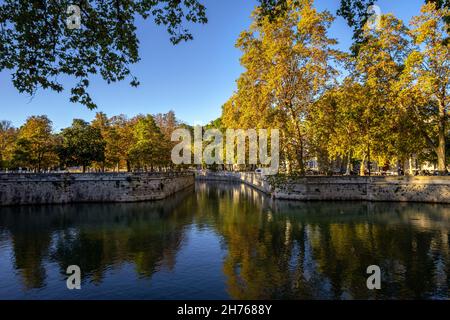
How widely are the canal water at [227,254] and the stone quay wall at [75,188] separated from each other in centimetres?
766

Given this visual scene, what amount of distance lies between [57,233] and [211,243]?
471 inches

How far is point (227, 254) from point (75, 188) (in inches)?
1179

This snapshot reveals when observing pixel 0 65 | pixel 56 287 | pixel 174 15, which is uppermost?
pixel 174 15

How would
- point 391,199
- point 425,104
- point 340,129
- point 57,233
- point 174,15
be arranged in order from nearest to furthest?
1. point 174,15
2. point 57,233
3. point 425,104
4. point 391,199
5. point 340,129

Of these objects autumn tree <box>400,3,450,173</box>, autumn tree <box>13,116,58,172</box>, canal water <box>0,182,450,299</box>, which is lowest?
canal water <box>0,182,450,299</box>

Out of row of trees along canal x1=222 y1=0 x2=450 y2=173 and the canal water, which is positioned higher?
row of trees along canal x1=222 y1=0 x2=450 y2=173

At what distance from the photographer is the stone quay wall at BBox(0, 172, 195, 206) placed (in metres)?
39.9

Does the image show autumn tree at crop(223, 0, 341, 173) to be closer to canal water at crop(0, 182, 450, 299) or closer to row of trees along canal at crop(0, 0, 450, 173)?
row of trees along canal at crop(0, 0, 450, 173)

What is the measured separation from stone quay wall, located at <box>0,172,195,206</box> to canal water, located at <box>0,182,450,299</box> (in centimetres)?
766

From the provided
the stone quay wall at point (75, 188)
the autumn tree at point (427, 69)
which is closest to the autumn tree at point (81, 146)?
the stone quay wall at point (75, 188)

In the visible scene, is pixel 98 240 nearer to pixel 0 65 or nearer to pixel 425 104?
pixel 0 65

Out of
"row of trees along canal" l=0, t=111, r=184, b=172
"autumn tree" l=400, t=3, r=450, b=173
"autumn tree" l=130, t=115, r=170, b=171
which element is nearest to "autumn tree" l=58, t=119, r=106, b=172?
"row of trees along canal" l=0, t=111, r=184, b=172

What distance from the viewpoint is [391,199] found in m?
41.2
